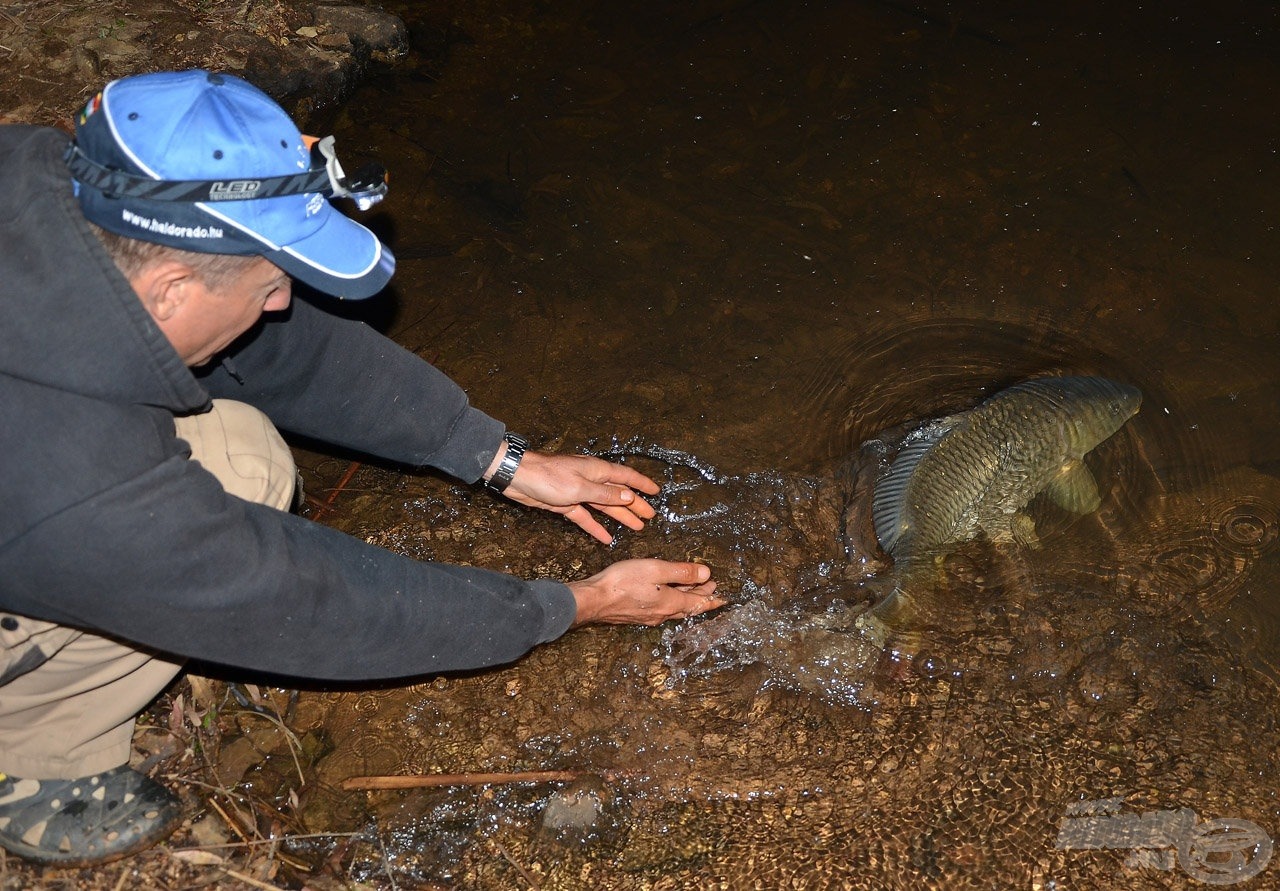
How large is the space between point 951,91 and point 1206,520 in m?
2.53

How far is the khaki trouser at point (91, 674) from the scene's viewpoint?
7.16 ft

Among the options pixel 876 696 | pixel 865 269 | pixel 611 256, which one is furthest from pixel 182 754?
pixel 865 269

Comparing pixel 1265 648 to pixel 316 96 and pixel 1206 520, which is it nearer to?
pixel 1206 520

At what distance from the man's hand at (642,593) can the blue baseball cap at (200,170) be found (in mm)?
1091

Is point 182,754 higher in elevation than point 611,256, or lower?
lower

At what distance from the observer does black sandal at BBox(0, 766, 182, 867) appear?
2.36 m

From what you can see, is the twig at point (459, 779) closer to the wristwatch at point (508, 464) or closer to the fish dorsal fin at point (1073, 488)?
the wristwatch at point (508, 464)

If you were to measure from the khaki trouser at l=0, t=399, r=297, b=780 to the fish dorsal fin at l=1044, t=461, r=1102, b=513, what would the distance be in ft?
8.45

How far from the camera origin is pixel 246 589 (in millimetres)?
1899

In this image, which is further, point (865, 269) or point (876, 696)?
point (865, 269)

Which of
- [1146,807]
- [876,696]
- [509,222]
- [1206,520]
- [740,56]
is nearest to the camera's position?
[1146,807]

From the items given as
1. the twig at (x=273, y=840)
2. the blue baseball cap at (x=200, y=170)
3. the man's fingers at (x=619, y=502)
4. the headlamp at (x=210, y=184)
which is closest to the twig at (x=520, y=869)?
the twig at (x=273, y=840)

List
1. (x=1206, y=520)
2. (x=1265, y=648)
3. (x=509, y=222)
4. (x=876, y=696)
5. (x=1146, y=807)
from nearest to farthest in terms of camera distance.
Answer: (x=1146, y=807), (x=876, y=696), (x=1265, y=648), (x=1206, y=520), (x=509, y=222)

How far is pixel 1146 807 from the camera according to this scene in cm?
255
